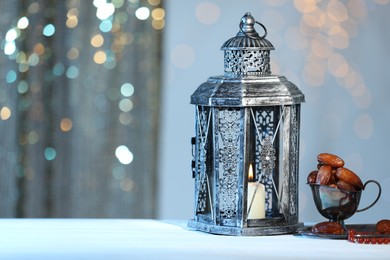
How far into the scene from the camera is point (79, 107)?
2.42 m

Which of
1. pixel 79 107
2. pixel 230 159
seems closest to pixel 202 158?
pixel 230 159

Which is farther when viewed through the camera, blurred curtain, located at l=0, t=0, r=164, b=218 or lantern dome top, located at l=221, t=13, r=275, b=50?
blurred curtain, located at l=0, t=0, r=164, b=218

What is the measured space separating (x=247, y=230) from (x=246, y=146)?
154 mm

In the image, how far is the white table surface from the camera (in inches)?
58.9

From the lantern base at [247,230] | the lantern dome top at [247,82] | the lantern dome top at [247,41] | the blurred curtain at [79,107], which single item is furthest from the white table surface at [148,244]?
the blurred curtain at [79,107]

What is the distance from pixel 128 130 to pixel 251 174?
819 millimetres

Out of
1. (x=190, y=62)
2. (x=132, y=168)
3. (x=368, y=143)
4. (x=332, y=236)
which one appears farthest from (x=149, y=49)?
(x=332, y=236)

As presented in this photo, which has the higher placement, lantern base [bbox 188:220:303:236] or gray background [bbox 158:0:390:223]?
gray background [bbox 158:0:390:223]

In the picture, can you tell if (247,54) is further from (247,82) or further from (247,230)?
(247,230)

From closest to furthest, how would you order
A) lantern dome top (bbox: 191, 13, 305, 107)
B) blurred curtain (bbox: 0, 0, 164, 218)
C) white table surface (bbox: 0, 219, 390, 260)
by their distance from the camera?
white table surface (bbox: 0, 219, 390, 260), lantern dome top (bbox: 191, 13, 305, 107), blurred curtain (bbox: 0, 0, 164, 218)

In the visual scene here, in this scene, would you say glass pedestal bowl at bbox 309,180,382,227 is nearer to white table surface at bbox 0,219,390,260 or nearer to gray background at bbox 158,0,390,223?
white table surface at bbox 0,219,390,260

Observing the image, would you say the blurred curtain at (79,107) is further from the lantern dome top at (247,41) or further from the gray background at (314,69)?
the lantern dome top at (247,41)

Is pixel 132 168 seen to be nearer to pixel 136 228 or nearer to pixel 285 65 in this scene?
pixel 285 65

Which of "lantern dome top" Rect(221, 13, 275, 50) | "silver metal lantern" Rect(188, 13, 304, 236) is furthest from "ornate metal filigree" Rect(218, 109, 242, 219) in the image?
"lantern dome top" Rect(221, 13, 275, 50)
